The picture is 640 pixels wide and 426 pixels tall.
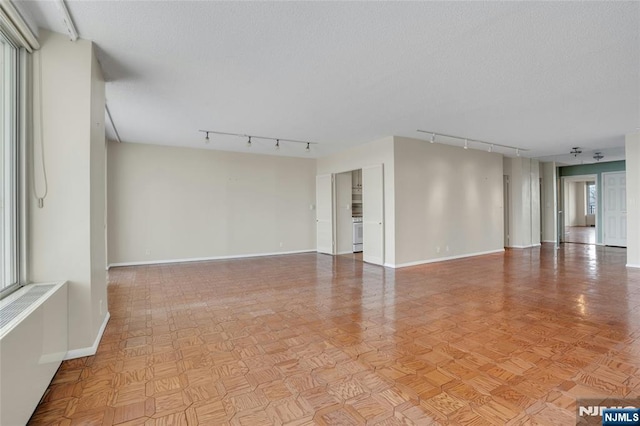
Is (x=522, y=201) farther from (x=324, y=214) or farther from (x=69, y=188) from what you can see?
(x=69, y=188)

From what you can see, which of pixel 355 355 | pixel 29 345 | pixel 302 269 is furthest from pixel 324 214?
pixel 29 345

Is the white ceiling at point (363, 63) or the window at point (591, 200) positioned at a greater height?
the white ceiling at point (363, 63)

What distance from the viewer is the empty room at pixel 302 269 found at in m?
1.94

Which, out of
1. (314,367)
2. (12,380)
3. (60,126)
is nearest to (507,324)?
(314,367)

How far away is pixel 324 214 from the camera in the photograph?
811cm

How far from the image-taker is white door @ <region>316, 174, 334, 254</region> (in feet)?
26.0

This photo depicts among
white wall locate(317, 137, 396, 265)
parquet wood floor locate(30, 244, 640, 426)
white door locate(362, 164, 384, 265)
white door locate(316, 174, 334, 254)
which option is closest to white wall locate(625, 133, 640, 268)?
parquet wood floor locate(30, 244, 640, 426)

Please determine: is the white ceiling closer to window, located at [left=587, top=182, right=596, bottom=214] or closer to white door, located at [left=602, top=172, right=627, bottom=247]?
white door, located at [left=602, top=172, right=627, bottom=247]

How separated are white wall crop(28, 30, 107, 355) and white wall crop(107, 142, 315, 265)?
14.2 feet

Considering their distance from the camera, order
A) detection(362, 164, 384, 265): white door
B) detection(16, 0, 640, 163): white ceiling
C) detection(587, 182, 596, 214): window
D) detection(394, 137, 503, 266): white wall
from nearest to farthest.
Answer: detection(16, 0, 640, 163): white ceiling < detection(394, 137, 503, 266): white wall < detection(362, 164, 384, 265): white door < detection(587, 182, 596, 214): window

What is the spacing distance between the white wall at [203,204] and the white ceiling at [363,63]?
1.61 meters

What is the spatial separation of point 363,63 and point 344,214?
5307 mm

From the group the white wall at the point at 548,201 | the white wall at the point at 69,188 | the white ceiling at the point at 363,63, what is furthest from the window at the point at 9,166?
the white wall at the point at 548,201

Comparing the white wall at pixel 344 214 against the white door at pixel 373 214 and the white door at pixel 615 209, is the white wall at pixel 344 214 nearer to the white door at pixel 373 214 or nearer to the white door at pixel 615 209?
the white door at pixel 373 214
